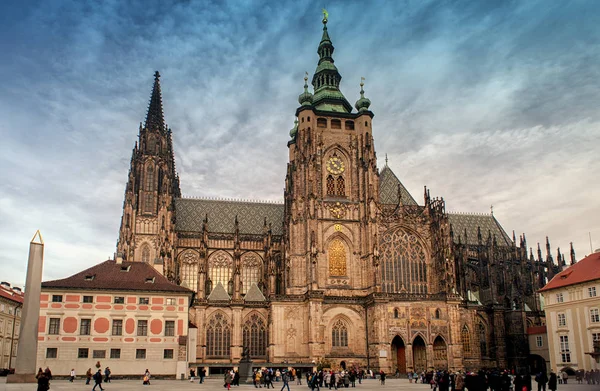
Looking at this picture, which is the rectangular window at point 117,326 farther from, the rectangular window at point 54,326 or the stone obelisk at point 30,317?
the stone obelisk at point 30,317

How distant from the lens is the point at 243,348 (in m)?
71.1

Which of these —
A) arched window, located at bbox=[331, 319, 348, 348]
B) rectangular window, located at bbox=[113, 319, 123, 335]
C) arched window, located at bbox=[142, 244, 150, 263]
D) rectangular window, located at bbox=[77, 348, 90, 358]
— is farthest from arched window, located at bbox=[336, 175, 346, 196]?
rectangular window, located at bbox=[77, 348, 90, 358]

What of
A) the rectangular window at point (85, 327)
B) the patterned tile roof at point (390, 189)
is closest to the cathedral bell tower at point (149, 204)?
the rectangular window at point (85, 327)

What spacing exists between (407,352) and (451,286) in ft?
33.5

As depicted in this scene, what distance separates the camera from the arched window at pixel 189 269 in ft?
261

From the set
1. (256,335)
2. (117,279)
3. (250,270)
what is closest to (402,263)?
(256,335)

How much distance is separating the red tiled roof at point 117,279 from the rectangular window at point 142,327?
2.98 metres

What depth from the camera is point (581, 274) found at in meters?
62.6

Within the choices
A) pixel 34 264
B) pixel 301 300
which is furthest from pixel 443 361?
pixel 34 264

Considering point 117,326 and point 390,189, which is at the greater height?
point 390,189

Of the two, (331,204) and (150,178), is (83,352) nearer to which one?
(150,178)

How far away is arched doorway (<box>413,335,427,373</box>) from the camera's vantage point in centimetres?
6950

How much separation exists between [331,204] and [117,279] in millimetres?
29586

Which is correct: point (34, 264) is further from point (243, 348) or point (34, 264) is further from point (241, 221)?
point (241, 221)
